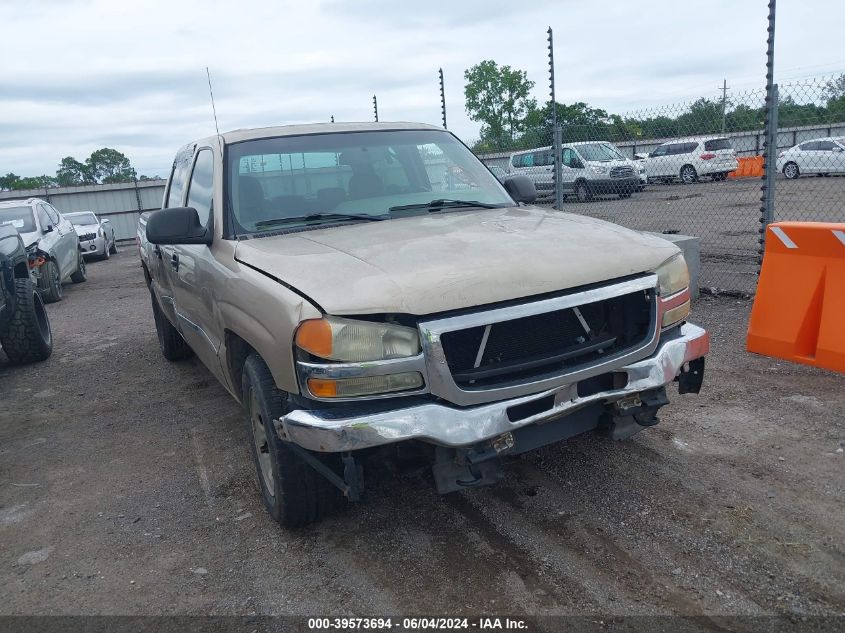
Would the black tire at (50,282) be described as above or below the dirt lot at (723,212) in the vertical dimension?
above

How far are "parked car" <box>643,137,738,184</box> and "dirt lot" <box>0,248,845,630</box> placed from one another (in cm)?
1805

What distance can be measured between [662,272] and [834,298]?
236 centimetres

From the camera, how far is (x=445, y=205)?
4.07 metres

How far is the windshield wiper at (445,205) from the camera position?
399cm

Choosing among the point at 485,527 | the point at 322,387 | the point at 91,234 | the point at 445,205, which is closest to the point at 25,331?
the point at 445,205

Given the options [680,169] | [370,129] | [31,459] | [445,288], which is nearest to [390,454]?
[445,288]

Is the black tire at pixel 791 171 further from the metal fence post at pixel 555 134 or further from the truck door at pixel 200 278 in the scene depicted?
the truck door at pixel 200 278

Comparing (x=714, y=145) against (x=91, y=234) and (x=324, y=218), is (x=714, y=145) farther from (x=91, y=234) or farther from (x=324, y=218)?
(x=324, y=218)

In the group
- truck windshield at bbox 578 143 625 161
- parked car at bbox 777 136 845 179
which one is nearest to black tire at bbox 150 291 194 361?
truck windshield at bbox 578 143 625 161

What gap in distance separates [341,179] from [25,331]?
15.2ft

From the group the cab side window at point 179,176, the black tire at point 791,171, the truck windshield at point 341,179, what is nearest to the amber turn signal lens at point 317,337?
the truck windshield at point 341,179

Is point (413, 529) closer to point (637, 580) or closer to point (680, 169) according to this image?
point (637, 580)

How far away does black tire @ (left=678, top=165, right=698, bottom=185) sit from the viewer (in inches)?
872

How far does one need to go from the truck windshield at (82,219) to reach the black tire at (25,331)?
12792 millimetres
